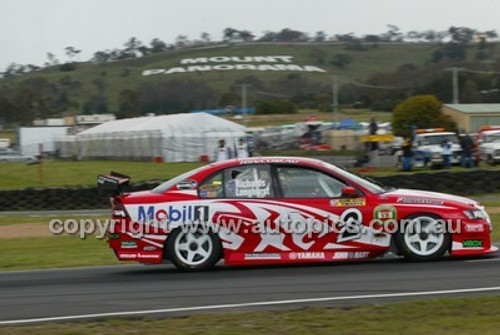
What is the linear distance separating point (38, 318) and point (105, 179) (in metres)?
3.26

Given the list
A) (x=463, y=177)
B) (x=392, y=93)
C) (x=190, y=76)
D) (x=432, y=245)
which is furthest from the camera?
(x=190, y=76)

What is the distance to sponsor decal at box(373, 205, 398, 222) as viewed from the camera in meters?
10.2

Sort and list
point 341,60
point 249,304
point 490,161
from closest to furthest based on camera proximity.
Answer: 1. point 249,304
2. point 490,161
3. point 341,60

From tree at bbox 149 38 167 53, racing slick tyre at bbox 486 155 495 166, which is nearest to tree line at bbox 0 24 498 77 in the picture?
tree at bbox 149 38 167 53

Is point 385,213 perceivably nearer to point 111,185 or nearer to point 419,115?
point 111,185

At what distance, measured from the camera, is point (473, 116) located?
195ft

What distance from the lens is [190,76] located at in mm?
124438

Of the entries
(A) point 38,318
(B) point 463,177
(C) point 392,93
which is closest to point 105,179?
(A) point 38,318

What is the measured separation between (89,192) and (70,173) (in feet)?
44.7

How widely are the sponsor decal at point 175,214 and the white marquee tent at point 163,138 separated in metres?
30.6

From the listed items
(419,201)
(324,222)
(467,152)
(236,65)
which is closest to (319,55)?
(236,65)

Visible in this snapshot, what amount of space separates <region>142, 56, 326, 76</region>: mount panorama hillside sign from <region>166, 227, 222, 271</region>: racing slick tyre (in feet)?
392

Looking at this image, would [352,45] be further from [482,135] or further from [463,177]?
[463,177]

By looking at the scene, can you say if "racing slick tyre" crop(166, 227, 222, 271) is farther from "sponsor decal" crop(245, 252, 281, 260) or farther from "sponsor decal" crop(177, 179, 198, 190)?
"sponsor decal" crop(177, 179, 198, 190)
